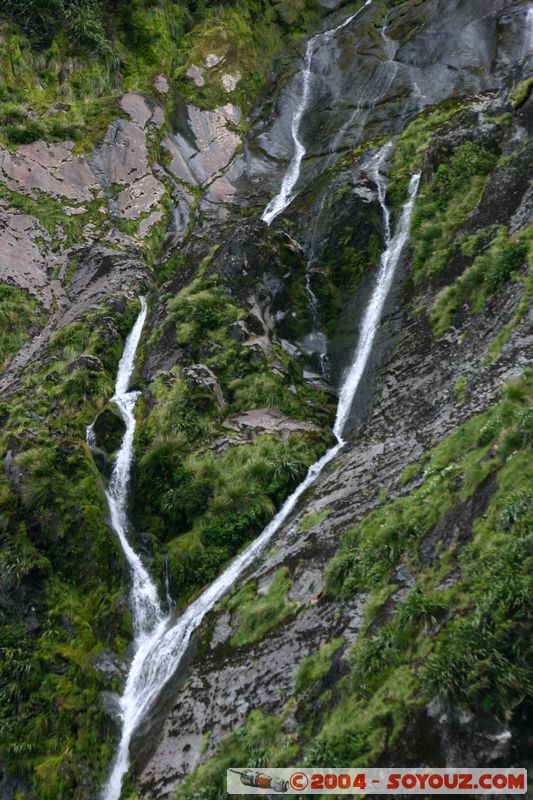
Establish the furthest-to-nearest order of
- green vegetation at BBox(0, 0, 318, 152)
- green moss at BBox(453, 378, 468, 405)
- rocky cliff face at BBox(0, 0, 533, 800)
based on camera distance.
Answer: green vegetation at BBox(0, 0, 318, 152) < green moss at BBox(453, 378, 468, 405) < rocky cliff face at BBox(0, 0, 533, 800)

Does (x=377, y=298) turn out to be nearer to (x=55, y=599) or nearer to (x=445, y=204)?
(x=445, y=204)

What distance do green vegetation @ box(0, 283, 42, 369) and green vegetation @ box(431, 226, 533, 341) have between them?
1388 centimetres

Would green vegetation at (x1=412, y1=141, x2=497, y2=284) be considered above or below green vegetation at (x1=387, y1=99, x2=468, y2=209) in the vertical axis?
below

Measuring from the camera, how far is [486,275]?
13.4 meters

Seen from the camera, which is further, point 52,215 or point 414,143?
point 52,215

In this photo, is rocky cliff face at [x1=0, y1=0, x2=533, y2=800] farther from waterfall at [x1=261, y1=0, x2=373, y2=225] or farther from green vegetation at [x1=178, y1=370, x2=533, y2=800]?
waterfall at [x1=261, y1=0, x2=373, y2=225]

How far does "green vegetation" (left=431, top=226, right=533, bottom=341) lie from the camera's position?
12.7 m

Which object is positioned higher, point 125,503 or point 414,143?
point 414,143

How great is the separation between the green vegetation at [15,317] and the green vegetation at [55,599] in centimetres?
430

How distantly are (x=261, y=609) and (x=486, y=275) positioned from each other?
29.5 feet

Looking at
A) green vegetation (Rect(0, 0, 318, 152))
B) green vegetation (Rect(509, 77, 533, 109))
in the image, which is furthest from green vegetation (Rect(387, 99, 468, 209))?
green vegetation (Rect(0, 0, 318, 152))

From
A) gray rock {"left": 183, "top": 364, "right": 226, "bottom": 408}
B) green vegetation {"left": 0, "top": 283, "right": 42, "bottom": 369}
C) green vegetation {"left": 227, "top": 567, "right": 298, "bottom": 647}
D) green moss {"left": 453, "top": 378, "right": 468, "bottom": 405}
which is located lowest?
green vegetation {"left": 227, "top": 567, "right": 298, "bottom": 647}

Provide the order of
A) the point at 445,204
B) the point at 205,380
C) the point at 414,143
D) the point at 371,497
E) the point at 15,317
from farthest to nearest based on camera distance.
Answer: the point at 414,143 < the point at 15,317 < the point at 445,204 < the point at 205,380 < the point at 371,497

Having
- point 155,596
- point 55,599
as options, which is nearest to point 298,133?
point 155,596
